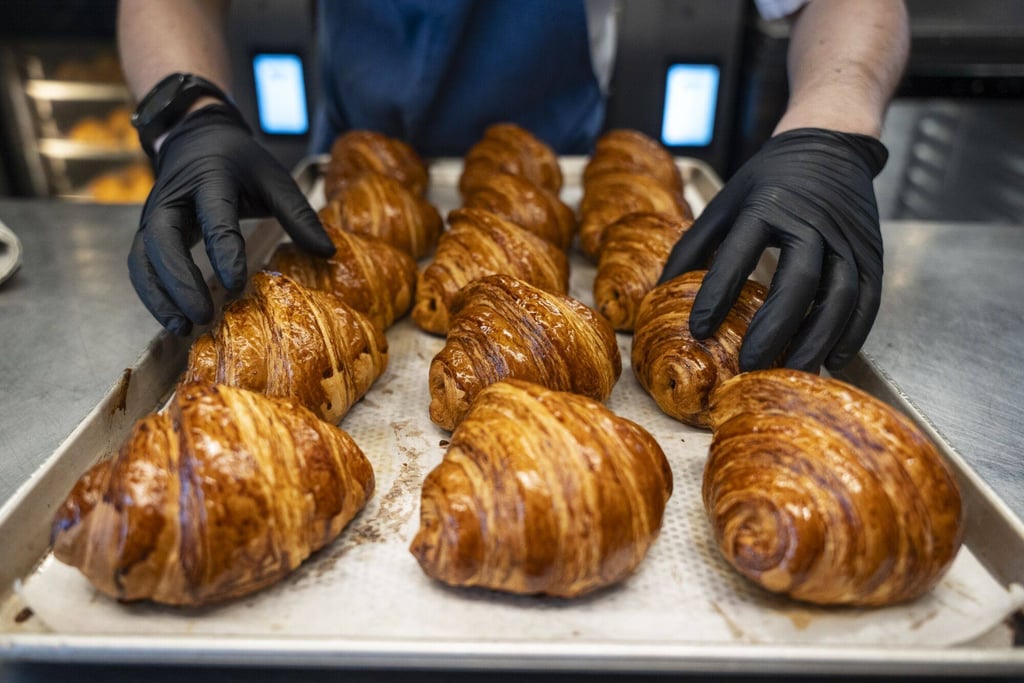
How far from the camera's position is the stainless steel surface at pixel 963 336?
2.16 meters

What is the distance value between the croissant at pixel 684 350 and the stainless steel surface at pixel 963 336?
0.43m

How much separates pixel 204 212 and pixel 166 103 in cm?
69

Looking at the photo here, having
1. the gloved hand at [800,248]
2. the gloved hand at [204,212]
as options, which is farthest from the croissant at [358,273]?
the gloved hand at [800,248]

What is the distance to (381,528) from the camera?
1.88 m

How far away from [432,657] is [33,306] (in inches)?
87.4

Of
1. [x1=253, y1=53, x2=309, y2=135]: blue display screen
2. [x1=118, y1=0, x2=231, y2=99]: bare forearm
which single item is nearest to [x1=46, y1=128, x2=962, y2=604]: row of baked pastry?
[x1=118, y1=0, x2=231, y2=99]: bare forearm

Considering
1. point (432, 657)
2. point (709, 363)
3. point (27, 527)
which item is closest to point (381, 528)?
point (432, 657)

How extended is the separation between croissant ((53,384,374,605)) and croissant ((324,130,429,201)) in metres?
2.02

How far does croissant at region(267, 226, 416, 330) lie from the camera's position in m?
2.68

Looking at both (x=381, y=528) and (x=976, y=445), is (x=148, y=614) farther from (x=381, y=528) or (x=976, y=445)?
(x=976, y=445)

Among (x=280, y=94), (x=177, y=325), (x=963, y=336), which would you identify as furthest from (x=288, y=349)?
(x=280, y=94)

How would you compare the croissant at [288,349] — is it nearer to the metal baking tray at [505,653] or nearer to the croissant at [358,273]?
the croissant at [358,273]

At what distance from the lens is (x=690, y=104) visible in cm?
543

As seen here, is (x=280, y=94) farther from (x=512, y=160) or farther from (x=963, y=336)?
(x=963, y=336)
